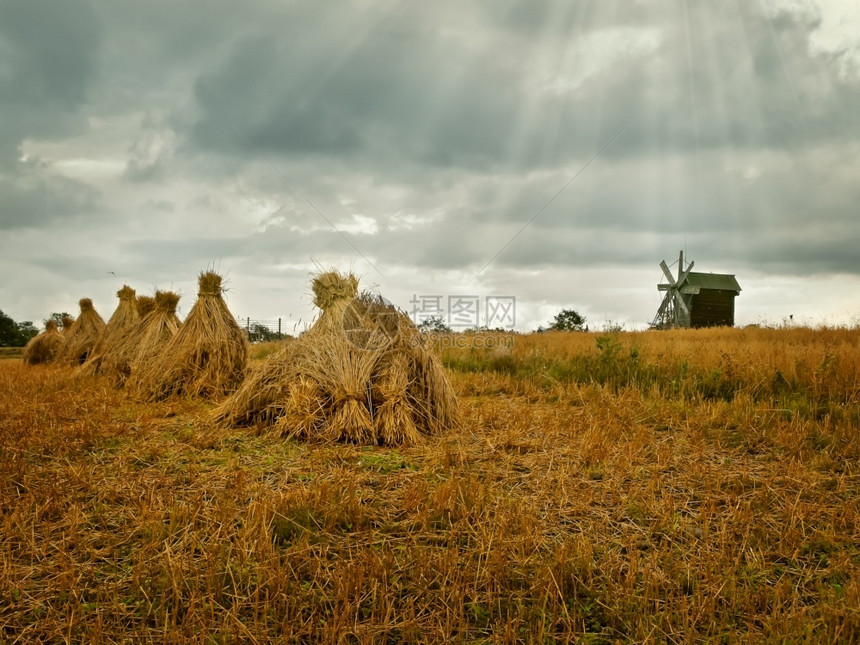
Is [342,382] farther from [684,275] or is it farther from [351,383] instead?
[684,275]

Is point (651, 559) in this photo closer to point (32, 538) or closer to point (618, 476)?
point (618, 476)

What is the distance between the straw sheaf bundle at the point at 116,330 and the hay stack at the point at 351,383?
6777 mm

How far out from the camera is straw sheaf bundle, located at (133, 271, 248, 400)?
343 inches

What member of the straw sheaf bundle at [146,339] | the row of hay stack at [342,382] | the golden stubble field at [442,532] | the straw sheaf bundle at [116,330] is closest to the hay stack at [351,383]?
the row of hay stack at [342,382]

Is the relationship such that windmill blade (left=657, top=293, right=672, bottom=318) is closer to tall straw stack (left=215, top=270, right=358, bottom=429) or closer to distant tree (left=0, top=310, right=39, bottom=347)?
tall straw stack (left=215, top=270, right=358, bottom=429)

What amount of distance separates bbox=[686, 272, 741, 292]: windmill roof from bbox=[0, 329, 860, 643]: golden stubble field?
114ft

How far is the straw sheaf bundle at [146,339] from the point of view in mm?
9969

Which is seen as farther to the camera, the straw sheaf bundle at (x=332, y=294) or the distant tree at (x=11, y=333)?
the distant tree at (x=11, y=333)

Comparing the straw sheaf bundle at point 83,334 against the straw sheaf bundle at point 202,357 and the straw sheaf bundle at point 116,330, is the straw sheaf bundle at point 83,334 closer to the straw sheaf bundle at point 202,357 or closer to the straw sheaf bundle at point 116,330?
the straw sheaf bundle at point 116,330

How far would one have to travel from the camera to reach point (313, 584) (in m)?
2.60

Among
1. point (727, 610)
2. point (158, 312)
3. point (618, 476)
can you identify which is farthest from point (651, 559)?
point (158, 312)

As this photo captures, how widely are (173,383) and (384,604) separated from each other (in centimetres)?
760

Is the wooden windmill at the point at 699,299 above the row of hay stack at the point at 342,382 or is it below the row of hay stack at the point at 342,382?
above

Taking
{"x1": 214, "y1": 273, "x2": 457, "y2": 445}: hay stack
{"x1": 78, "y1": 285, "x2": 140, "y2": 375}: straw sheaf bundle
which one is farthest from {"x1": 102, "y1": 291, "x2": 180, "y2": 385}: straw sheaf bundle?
{"x1": 214, "y1": 273, "x2": 457, "y2": 445}: hay stack
